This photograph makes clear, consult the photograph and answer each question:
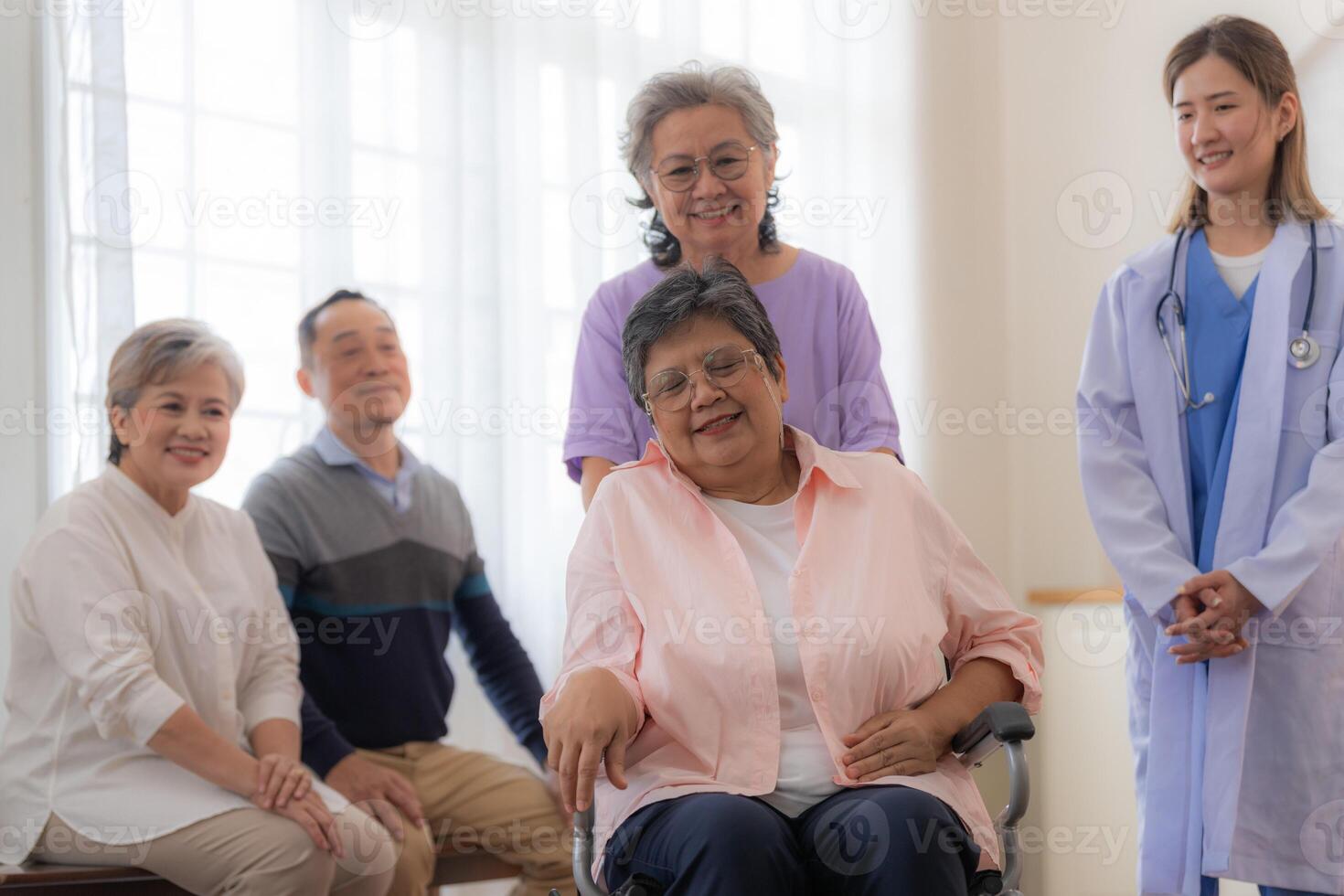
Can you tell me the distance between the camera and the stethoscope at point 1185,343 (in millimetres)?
2049

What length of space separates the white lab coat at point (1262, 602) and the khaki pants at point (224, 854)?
52.6 inches

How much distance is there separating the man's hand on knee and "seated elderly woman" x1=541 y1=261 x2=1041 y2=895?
33.2 inches

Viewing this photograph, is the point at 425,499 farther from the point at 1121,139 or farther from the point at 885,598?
the point at 1121,139

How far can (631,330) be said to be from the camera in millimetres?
1772

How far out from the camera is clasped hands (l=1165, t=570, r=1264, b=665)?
1.96 metres

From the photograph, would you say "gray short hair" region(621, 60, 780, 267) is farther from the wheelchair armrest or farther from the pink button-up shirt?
the wheelchair armrest
